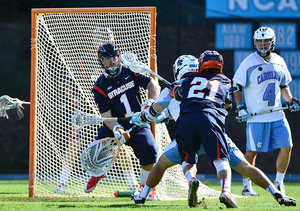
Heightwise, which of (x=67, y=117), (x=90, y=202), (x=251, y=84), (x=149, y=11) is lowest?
(x=90, y=202)

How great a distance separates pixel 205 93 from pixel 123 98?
1.29m

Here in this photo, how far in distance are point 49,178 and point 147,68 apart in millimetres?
1547

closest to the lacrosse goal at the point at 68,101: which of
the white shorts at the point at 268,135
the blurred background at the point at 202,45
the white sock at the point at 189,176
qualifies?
the white shorts at the point at 268,135

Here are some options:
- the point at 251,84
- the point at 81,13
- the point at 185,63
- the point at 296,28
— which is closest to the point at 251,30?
the point at 296,28

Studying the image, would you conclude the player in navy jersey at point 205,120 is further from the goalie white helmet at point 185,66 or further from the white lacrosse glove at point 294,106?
the white lacrosse glove at point 294,106

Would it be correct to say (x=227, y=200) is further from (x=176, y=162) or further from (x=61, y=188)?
(x=61, y=188)

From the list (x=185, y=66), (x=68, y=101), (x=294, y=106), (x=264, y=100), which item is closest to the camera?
(x=185, y=66)

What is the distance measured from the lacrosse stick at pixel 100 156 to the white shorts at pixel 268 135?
1.59 meters

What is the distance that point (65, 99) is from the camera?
531cm

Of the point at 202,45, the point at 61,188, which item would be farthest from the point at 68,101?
the point at 202,45

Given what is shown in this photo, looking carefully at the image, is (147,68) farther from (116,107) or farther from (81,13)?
(81,13)

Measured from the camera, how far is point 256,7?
7.62 metres

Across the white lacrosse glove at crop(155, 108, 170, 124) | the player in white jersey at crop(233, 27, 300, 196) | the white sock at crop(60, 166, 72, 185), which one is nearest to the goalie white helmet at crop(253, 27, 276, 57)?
the player in white jersey at crop(233, 27, 300, 196)

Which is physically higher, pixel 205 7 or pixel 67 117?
pixel 205 7
